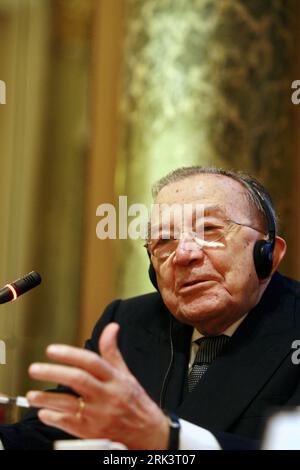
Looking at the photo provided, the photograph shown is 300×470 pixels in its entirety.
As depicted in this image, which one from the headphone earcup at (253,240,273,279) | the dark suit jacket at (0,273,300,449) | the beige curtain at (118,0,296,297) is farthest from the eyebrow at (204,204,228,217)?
the beige curtain at (118,0,296,297)

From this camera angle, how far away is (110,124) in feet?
11.6

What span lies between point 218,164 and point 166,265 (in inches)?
53.6

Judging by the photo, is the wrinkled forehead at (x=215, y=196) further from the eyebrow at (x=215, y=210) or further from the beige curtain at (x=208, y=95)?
the beige curtain at (x=208, y=95)

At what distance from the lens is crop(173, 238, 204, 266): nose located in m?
1.70

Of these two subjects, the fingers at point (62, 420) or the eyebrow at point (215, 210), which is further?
the eyebrow at point (215, 210)

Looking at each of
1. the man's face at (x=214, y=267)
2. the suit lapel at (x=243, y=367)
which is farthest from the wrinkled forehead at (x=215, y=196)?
the suit lapel at (x=243, y=367)

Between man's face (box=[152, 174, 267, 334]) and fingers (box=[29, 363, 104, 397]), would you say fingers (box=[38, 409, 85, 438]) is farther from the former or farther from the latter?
man's face (box=[152, 174, 267, 334])

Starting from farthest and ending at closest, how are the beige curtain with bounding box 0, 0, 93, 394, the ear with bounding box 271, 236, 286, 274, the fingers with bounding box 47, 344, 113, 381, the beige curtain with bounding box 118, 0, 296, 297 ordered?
the beige curtain with bounding box 0, 0, 93, 394
the beige curtain with bounding box 118, 0, 296, 297
the ear with bounding box 271, 236, 286, 274
the fingers with bounding box 47, 344, 113, 381

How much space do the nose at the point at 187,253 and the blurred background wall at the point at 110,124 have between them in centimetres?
139

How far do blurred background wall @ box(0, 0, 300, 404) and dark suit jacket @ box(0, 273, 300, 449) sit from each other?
4.15 ft

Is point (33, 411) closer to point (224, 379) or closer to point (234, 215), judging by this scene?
point (224, 379)

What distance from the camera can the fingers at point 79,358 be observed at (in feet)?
3.55

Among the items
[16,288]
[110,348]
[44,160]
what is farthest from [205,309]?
[44,160]

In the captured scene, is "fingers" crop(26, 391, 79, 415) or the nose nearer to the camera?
"fingers" crop(26, 391, 79, 415)
